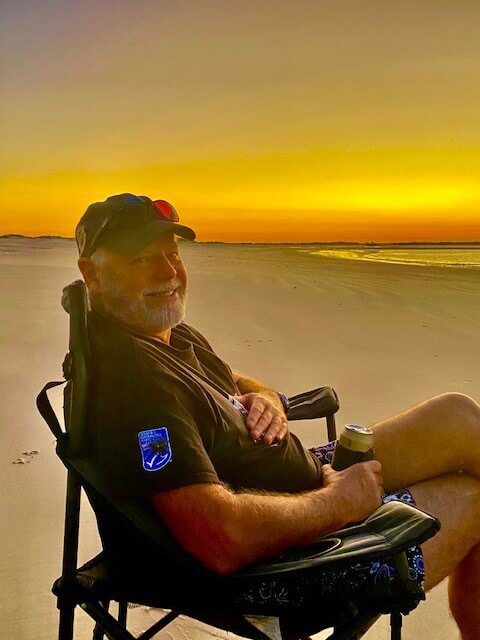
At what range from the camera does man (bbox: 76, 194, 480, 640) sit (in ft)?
6.37

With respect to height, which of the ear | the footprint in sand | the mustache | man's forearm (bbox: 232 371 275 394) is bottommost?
the footprint in sand

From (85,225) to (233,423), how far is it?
82 cm

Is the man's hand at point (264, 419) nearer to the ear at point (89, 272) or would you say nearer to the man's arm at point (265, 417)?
the man's arm at point (265, 417)

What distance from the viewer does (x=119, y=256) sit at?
2428 mm

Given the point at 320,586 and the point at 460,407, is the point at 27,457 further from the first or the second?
the point at 320,586

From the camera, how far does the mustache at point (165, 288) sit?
2.49 m

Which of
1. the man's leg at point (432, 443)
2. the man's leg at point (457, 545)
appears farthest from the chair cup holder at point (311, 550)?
the man's leg at point (432, 443)

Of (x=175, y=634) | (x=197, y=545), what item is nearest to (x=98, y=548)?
(x=175, y=634)

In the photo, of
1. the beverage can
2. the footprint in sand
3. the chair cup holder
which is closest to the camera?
the chair cup holder

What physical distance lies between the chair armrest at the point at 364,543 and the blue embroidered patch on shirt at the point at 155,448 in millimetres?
360

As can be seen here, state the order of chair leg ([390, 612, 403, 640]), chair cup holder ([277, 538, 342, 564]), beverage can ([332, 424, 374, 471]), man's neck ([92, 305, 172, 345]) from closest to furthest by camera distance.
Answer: chair cup holder ([277, 538, 342, 564]) < chair leg ([390, 612, 403, 640]) < beverage can ([332, 424, 374, 471]) < man's neck ([92, 305, 172, 345])

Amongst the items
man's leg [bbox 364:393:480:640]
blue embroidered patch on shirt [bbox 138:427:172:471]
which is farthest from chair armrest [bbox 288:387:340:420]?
blue embroidered patch on shirt [bbox 138:427:172:471]

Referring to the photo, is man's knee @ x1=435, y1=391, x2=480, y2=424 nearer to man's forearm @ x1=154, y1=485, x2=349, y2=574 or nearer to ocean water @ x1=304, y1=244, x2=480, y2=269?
man's forearm @ x1=154, y1=485, x2=349, y2=574

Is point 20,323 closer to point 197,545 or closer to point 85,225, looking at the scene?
point 85,225
